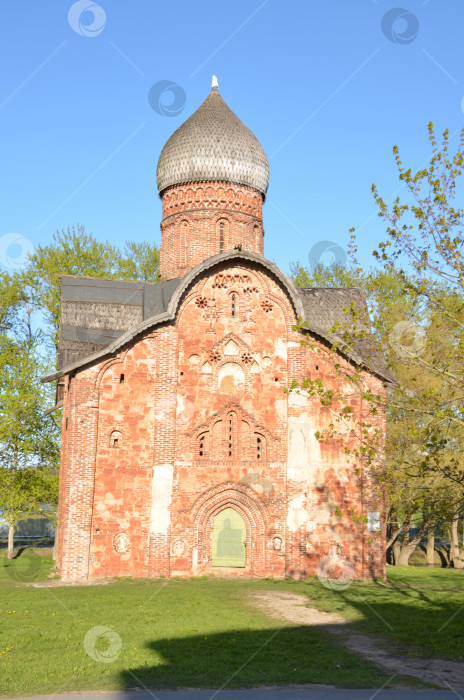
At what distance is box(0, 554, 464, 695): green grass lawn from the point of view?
9812mm

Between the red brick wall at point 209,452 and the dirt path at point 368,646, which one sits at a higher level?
the red brick wall at point 209,452

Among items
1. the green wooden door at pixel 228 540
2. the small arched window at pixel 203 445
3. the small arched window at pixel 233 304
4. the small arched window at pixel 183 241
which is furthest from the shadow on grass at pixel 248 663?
the small arched window at pixel 183 241

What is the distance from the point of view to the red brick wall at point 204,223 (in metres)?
25.2

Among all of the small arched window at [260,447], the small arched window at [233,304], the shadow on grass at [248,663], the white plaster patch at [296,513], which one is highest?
the small arched window at [233,304]

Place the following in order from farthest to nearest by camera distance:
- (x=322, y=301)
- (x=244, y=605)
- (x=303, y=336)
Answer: (x=322, y=301)
(x=303, y=336)
(x=244, y=605)

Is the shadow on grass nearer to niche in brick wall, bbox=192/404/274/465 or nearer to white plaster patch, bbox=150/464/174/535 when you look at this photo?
white plaster patch, bbox=150/464/174/535

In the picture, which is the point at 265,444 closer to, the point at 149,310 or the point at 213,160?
the point at 149,310

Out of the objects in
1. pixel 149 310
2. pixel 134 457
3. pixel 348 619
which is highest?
pixel 149 310

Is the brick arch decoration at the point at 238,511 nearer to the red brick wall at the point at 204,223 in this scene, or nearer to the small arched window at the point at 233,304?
the small arched window at the point at 233,304

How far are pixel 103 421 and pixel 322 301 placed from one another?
8772 mm

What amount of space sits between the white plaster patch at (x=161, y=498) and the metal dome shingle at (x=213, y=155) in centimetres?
1069

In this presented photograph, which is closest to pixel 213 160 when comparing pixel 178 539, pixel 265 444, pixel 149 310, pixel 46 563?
pixel 149 310

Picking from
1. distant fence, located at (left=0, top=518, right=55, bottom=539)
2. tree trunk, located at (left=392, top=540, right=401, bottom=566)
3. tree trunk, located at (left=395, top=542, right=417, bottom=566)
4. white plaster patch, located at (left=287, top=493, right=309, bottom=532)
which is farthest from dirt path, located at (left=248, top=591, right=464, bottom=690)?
distant fence, located at (left=0, top=518, right=55, bottom=539)

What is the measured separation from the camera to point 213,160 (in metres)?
25.6
